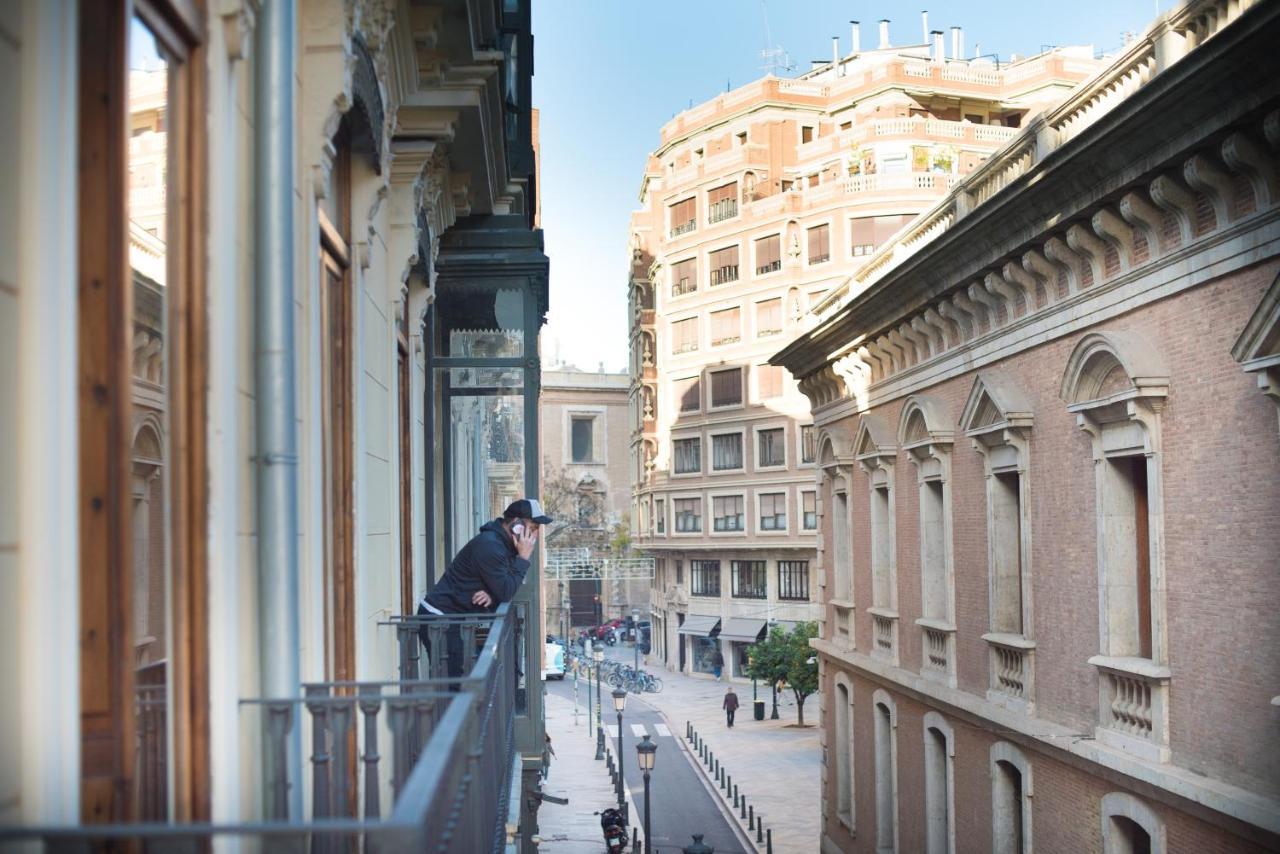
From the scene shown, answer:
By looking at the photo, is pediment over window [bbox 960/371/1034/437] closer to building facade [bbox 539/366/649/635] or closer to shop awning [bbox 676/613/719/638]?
shop awning [bbox 676/613/719/638]

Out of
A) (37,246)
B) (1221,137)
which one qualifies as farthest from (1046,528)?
(37,246)

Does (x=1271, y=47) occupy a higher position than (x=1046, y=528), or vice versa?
(x=1271, y=47)

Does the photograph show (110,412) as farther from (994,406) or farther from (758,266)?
(758,266)

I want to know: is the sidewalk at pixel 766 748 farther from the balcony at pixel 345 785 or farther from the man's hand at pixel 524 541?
the balcony at pixel 345 785

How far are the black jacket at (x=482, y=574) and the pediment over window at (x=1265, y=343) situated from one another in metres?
5.50

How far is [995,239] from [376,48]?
9.65 m

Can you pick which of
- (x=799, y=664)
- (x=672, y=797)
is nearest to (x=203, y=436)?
(x=672, y=797)

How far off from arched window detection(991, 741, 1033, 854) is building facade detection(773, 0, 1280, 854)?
0.11ft

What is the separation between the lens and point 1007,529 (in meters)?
16.4

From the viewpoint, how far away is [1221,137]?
35.0ft

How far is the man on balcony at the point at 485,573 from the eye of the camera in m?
9.18

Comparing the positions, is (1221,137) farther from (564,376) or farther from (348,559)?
(564,376)

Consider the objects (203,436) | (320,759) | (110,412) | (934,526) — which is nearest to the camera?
(110,412)

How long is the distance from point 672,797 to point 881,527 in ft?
50.8
